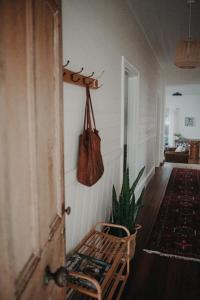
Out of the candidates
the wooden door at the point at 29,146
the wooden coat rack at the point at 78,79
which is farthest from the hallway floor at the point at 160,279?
the wooden coat rack at the point at 78,79

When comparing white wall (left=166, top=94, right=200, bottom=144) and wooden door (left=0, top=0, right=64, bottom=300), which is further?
white wall (left=166, top=94, right=200, bottom=144)

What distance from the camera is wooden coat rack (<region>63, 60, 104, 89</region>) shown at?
143 cm

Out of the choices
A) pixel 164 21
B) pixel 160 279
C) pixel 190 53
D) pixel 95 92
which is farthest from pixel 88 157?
pixel 164 21

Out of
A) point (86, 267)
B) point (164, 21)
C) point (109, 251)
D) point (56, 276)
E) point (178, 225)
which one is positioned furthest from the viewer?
point (164, 21)

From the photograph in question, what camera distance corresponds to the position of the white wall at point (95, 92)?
1.54m

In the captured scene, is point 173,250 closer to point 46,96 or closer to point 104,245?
point 104,245

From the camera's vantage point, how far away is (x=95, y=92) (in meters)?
1.92

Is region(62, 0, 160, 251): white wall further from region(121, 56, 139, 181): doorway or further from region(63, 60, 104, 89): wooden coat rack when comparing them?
region(121, 56, 139, 181): doorway

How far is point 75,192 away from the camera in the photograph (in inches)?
65.5

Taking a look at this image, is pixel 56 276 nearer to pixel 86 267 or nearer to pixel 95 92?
pixel 86 267

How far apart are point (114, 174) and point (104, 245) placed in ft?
2.82

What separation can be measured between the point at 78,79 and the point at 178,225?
2.31 metres

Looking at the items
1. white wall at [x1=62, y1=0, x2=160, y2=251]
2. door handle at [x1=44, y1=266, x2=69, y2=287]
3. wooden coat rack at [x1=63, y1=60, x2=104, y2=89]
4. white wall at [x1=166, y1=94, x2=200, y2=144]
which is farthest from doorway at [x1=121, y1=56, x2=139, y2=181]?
white wall at [x1=166, y1=94, x2=200, y2=144]

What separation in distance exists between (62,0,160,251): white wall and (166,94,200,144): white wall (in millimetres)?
9619
